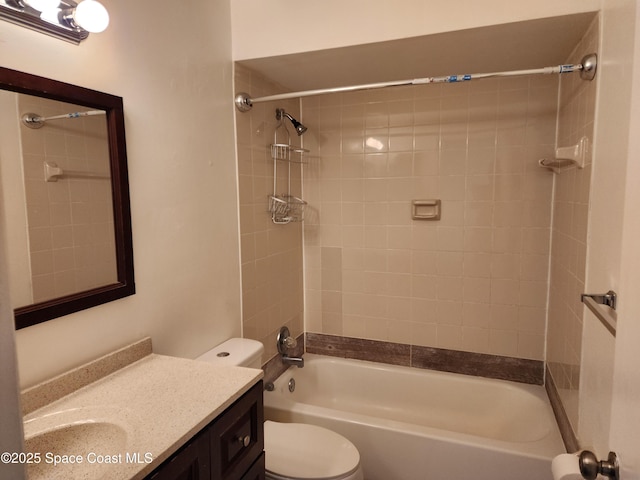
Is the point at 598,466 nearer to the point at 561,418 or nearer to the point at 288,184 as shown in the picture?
the point at 561,418

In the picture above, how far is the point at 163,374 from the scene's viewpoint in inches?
51.5

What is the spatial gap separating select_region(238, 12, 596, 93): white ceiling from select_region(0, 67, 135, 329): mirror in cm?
98

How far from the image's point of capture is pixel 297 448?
5.76 ft

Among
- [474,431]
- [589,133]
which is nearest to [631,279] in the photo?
[589,133]

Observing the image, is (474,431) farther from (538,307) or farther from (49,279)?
(49,279)

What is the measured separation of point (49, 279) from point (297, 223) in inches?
68.5

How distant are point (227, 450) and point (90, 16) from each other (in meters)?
1.30

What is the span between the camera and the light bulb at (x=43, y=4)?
101 centimetres

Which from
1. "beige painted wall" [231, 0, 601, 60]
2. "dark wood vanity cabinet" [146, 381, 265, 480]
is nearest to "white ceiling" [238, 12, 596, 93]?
"beige painted wall" [231, 0, 601, 60]

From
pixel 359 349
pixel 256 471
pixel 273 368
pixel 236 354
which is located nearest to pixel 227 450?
pixel 256 471

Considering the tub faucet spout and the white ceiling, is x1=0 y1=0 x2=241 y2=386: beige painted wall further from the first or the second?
the tub faucet spout

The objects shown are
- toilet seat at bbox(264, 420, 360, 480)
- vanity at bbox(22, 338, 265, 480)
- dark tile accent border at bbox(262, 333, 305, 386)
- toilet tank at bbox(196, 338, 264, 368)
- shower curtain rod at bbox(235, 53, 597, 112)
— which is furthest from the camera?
dark tile accent border at bbox(262, 333, 305, 386)

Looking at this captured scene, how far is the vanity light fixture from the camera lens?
3.28 feet

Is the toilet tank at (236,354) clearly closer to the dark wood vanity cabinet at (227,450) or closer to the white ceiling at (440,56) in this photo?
the dark wood vanity cabinet at (227,450)
